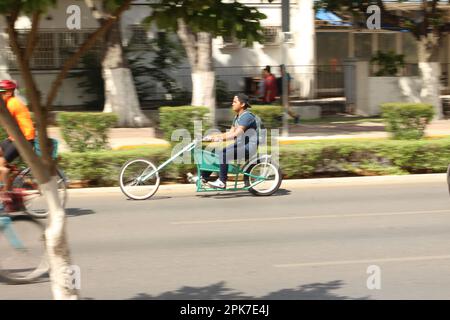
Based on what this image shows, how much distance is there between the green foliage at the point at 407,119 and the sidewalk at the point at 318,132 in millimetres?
3174

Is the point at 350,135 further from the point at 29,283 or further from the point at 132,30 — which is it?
→ the point at 29,283

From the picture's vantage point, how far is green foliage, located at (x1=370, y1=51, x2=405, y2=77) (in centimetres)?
2703

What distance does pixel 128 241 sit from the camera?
949cm

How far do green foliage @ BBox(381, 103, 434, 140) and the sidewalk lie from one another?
125 inches

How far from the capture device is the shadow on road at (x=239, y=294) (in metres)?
6.84

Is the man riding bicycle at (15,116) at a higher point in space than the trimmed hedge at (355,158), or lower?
higher

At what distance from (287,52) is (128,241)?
2134 centimetres

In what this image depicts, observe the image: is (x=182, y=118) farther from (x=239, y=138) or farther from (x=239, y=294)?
(x=239, y=294)

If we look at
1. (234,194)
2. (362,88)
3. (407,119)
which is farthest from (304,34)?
(234,194)

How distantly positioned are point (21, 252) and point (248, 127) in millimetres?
5621

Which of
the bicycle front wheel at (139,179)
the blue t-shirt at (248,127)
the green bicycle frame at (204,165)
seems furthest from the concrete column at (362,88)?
the bicycle front wheel at (139,179)

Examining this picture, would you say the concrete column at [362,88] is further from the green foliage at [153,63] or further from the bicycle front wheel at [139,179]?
the bicycle front wheel at [139,179]

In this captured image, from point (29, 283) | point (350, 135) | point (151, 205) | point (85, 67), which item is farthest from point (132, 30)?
point (29, 283)

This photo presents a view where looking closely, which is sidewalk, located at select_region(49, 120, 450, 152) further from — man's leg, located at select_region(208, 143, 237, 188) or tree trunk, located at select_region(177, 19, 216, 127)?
man's leg, located at select_region(208, 143, 237, 188)
